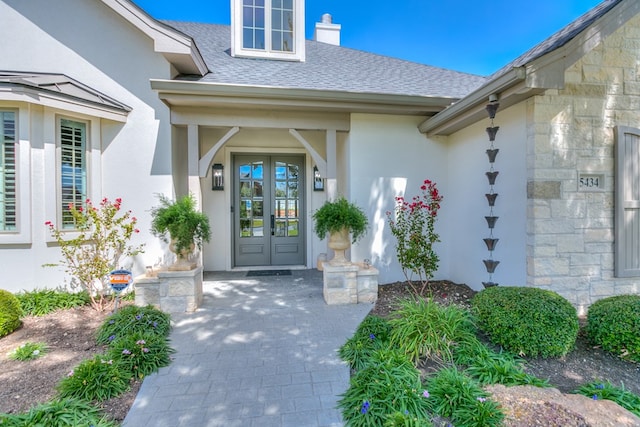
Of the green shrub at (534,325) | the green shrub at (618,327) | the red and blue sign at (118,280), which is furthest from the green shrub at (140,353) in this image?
the green shrub at (618,327)

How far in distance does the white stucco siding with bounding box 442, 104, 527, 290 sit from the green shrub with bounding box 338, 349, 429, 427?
2373 mm

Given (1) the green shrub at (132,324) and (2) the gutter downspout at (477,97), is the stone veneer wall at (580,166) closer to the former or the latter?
(2) the gutter downspout at (477,97)

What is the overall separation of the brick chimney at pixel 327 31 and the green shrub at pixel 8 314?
348 inches

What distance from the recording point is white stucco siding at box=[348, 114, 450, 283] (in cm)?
511

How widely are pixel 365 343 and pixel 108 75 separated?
216 inches

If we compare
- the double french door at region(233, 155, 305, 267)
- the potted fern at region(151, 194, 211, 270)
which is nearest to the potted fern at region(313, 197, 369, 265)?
the potted fern at region(151, 194, 211, 270)

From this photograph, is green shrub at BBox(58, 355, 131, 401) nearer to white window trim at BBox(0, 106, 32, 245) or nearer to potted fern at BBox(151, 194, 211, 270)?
potted fern at BBox(151, 194, 211, 270)

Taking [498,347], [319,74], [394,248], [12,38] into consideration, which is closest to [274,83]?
[319,74]

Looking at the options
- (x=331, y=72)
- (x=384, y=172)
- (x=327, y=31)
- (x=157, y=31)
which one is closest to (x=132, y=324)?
(x=384, y=172)

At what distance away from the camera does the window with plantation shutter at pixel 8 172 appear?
4.07 m

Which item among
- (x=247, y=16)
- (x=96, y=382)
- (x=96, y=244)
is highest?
(x=247, y=16)

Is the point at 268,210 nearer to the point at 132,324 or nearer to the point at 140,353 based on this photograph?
the point at 132,324

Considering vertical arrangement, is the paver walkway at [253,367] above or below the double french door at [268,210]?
below

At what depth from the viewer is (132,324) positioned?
3.17 metres
